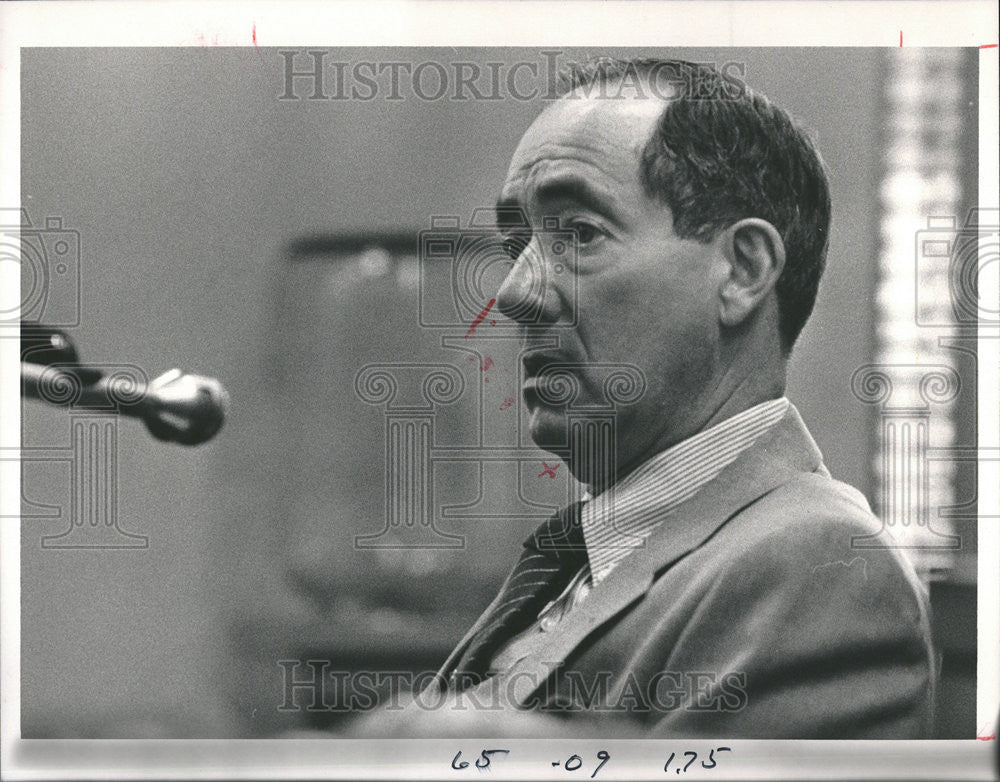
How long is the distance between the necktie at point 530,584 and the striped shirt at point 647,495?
0.03 meters

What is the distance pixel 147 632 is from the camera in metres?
3.96

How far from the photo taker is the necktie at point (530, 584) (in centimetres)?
387

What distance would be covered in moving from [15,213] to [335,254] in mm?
1011

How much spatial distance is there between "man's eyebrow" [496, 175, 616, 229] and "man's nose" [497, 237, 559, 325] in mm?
101

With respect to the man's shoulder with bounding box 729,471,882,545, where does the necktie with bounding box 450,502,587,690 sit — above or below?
below

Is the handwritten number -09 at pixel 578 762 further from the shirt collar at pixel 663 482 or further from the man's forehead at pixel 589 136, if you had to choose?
the man's forehead at pixel 589 136

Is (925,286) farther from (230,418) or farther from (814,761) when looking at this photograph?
(230,418)

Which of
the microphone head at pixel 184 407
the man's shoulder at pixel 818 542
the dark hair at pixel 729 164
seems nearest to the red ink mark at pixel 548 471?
the man's shoulder at pixel 818 542

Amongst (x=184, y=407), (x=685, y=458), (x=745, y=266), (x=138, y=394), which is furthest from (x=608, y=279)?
(x=138, y=394)

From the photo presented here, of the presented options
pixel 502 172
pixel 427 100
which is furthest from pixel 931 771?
pixel 427 100

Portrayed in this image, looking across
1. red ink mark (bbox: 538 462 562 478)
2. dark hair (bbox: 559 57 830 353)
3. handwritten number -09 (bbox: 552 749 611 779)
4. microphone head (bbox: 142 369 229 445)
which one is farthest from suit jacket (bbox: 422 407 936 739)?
microphone head (bbox: 142 369 229 445)

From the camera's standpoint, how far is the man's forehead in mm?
3822

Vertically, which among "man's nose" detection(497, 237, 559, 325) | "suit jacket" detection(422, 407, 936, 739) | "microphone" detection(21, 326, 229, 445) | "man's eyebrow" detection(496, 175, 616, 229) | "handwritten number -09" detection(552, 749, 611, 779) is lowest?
"handwritten number -09" detection(552, 749, 611, 779)

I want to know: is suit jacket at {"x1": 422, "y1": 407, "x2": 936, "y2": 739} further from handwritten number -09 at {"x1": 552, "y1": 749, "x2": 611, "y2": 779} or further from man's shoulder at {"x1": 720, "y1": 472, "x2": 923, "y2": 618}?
handwritten number -09 at {"x1": 552, "y1": 749, "x2": 611, "y2": 779}
